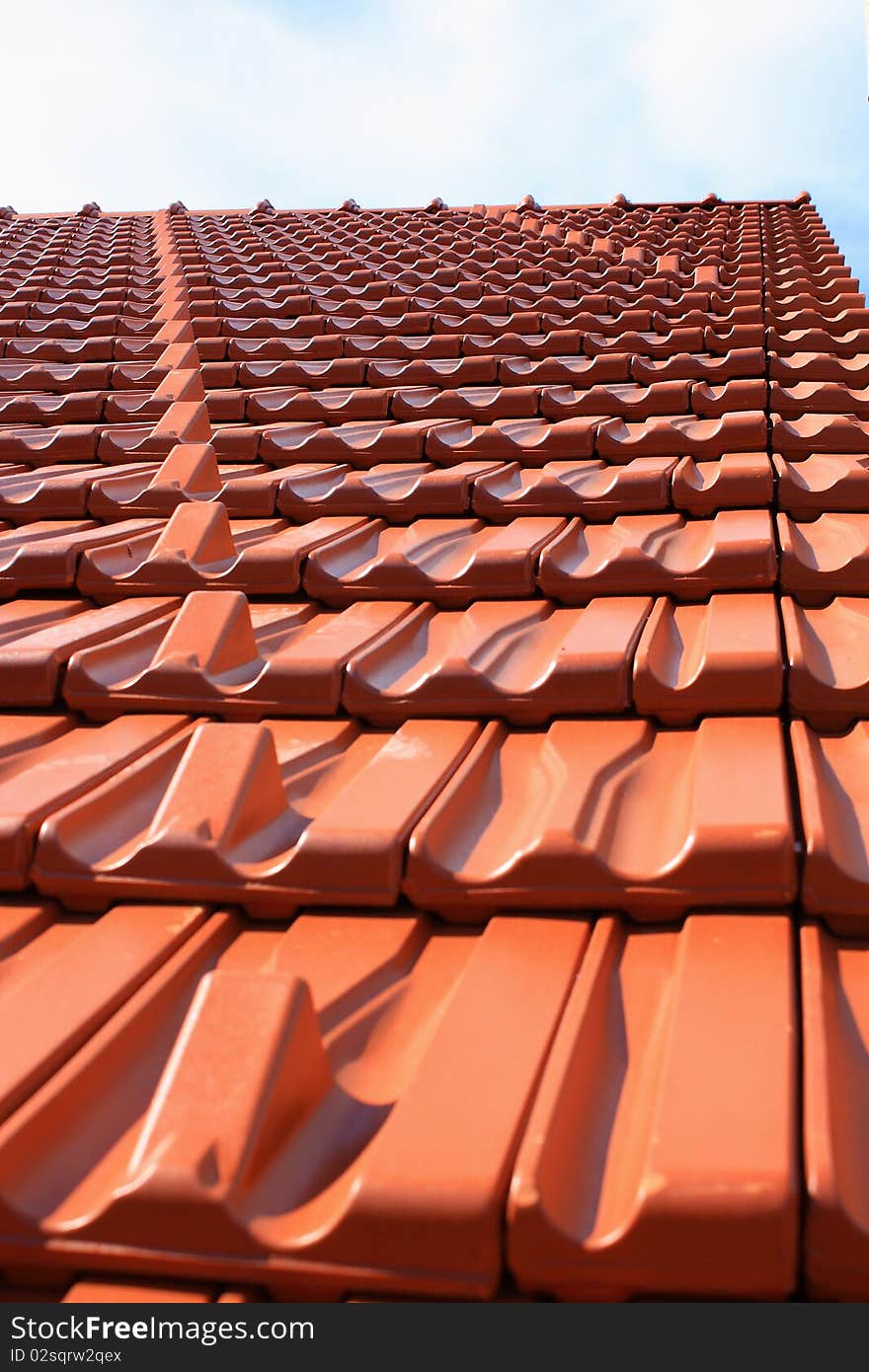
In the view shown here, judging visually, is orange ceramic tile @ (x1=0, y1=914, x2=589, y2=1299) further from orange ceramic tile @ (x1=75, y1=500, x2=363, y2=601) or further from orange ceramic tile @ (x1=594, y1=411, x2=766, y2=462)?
orange ceramic tile @ (x1=594, y1=411, x2=766, y2=462)

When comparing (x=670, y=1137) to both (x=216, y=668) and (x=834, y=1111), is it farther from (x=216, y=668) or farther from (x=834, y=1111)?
(x=216, y=668)

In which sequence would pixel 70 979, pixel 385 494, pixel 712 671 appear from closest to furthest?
pixel 70 979, pixel 712 671, pixel 385 494

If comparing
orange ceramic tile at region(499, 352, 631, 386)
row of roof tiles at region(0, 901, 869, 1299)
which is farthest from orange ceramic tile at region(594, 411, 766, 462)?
row of roof tiles at region(0, 901, 869, 1299)

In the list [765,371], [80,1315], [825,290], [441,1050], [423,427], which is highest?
[825,290]

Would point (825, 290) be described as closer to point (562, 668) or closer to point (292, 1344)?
point (562, 668)

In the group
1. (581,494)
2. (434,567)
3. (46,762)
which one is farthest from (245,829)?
(581,494)

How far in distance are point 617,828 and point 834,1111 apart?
1.50 ft

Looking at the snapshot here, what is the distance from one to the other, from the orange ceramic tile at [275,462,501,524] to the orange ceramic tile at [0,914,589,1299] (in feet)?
4.54

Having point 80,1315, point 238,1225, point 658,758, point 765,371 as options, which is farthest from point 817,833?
point 765,371

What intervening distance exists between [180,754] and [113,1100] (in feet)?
2.08

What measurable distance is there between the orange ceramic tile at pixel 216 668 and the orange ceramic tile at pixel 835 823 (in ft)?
2.31

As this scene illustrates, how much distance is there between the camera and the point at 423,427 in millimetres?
2779

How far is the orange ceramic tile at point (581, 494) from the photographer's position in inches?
90.4

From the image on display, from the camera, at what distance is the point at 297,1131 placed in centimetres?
97
